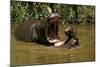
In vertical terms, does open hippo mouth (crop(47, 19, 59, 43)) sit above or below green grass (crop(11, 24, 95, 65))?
above

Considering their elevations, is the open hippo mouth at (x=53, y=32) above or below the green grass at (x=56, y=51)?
above

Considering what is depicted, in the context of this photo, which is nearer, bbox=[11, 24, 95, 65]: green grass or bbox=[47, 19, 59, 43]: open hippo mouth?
bbox=[11, 24, 95, 65]: green grass

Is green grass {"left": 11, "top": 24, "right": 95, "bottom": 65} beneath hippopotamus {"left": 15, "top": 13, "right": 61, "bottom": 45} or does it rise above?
beneath

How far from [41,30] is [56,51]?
0.27 meters

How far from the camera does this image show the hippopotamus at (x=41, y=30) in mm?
1939

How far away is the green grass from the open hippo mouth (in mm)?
57

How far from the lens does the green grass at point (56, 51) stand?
1.91 m

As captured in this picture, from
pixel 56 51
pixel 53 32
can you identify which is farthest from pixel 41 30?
pixel 56 51

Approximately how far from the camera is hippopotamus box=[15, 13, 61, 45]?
6.36 ft

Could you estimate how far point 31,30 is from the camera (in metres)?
1.97

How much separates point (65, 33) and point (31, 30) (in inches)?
14.7

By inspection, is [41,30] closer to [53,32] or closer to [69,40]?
[53,32]

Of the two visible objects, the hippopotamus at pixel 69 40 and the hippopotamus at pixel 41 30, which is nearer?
the hippopotamus at pixel 41 30

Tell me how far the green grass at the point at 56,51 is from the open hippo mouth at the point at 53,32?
0.19ft
